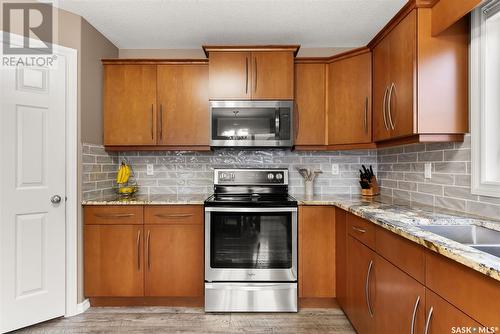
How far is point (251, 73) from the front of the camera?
267cm

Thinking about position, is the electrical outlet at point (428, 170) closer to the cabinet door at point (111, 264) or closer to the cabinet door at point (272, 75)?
the cabinet door at point (272, 75)

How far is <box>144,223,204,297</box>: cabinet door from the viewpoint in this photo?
2463 millimetres

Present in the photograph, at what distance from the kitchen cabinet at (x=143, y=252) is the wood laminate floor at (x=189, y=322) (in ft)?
0.47

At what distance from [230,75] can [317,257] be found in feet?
5.84

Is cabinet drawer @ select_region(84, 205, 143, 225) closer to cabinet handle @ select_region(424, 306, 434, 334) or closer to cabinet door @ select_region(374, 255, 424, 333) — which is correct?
cabinet door @ select_region(374, 255, 424, 333)

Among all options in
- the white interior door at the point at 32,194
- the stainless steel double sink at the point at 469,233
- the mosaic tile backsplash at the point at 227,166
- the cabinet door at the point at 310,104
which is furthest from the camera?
the cabinet door at the point at 310,104

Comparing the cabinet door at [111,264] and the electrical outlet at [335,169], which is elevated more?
the electrical outlet at [335,169]

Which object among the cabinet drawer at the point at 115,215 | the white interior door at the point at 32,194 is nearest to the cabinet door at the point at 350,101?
the cabinet drawer at the point at 115,215

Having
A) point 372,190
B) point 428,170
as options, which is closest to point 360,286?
point 428,170

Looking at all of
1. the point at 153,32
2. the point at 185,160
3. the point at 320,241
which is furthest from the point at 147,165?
the point at 320,241

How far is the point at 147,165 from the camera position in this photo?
3.07 m

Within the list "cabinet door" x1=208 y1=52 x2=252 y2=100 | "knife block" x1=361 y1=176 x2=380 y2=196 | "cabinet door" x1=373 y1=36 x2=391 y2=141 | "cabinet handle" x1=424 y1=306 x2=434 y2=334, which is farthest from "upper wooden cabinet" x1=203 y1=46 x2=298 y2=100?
"cabinet handle" x1=424 y1=306 x2=434 y2=334

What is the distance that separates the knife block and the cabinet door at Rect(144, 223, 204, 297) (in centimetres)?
160

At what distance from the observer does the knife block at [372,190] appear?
2.83 meters
